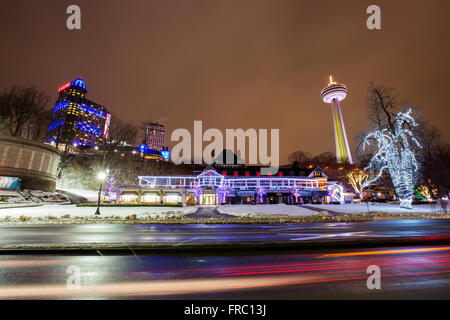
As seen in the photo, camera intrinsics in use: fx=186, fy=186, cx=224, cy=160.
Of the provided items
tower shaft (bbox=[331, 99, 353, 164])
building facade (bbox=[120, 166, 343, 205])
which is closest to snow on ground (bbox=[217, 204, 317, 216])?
building facade (bbox=[120, 166, 343, 205])

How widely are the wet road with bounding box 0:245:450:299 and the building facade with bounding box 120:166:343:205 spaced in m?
31.1

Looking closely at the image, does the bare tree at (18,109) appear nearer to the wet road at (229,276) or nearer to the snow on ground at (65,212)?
the snow on ground at (65,212)

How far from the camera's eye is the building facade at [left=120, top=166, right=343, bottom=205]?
36219mm

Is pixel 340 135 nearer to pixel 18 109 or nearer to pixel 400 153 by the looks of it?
pixel 400 153

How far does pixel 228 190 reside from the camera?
40.2 m

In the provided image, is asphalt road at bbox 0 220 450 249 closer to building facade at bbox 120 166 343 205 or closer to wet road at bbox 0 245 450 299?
wet road at bbox 0 245 450 299

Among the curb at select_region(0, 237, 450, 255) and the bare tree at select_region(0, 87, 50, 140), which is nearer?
the curb at select_region(0, 237, 450, 255)

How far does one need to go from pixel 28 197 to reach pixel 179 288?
122 feet

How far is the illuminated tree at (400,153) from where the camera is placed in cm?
2397

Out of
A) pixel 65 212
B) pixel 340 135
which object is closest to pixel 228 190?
pixel 65 212

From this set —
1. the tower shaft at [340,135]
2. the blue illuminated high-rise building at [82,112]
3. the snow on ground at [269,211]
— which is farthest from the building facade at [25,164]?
the tower shaft at [340,135]
